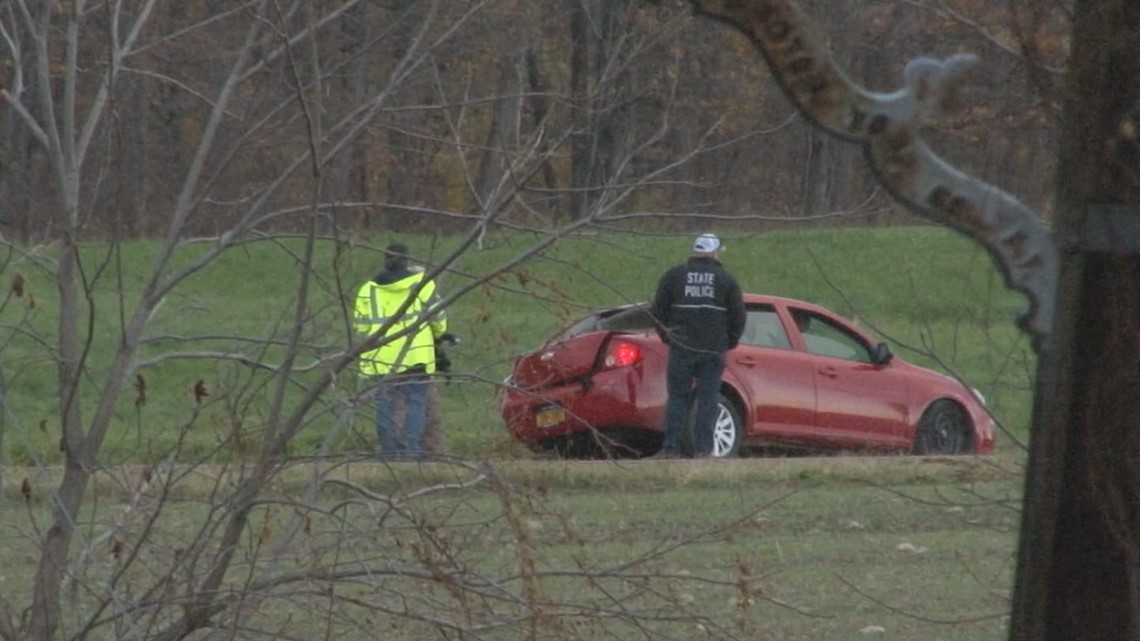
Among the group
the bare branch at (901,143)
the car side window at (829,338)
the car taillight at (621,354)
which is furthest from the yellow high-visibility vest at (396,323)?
the car side window at (829,338)

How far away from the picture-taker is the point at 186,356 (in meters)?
5.90

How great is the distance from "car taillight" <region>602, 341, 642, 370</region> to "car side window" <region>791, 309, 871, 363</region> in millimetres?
1937

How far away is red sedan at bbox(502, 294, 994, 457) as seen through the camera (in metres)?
15.4

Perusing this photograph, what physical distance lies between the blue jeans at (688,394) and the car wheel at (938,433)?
270 centimetres

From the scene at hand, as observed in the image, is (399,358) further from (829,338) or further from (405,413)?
(829,338)

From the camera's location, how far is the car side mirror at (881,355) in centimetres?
1670

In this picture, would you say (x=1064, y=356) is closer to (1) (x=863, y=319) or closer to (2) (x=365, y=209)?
(2) (x=365, y=209)

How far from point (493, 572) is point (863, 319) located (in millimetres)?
1738

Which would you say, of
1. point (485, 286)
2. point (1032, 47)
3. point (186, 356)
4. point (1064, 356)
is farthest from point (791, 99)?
point (186, 356)

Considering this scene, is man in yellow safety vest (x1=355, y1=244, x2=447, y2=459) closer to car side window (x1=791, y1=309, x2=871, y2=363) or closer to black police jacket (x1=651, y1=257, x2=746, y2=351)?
black police jacket (x1=651, y1=257, x2=746, y2=351)

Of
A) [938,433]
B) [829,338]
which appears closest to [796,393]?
[829,338]

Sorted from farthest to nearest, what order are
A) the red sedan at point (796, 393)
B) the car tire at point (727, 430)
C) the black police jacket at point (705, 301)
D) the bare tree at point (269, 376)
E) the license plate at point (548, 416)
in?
the car tire at point (727, 430) < the red sedan at point (796, 393) < the black police jacket at point (705, 301) < the license plate at point (548, 416) < the bare tree at point (269, 376)

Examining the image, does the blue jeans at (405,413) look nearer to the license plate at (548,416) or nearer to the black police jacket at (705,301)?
the license plate at (548,416)

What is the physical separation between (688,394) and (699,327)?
2.25 feet
